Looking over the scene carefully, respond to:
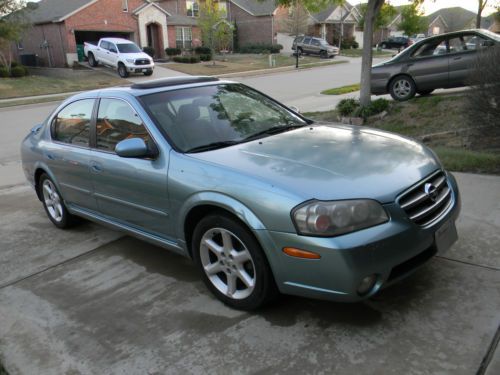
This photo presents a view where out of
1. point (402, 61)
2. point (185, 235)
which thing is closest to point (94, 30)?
point (402, 61)

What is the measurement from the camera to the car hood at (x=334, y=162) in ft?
9.70

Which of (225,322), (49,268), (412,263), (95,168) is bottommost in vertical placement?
(49,268)

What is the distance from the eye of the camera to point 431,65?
10812 mm

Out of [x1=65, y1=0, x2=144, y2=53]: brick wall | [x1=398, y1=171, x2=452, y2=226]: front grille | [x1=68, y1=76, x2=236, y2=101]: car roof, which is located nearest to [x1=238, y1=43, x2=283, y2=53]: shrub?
[x1=65, y1=0, x2=144, y2=53]: brick wall

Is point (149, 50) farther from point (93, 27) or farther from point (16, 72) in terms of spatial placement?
point (16, 72)

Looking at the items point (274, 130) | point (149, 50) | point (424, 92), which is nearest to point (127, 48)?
point (149, 50)

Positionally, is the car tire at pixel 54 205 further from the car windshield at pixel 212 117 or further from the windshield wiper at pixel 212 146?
the windshield wiper at pixel 212 146

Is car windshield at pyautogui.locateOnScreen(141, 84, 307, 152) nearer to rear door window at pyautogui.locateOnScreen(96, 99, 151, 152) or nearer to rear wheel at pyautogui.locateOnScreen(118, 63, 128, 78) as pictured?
rear door window at pyautogui.locateOnScreen(96, 99, 151, 152)

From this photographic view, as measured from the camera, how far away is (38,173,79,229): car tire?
5.25 m

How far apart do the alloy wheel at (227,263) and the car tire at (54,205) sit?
2.39 meters

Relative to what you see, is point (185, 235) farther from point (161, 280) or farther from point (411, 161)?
point (411, 161)

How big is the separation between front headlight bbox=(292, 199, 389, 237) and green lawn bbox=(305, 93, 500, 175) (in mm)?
3746

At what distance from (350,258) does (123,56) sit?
29.6 meters

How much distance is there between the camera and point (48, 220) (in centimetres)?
579
